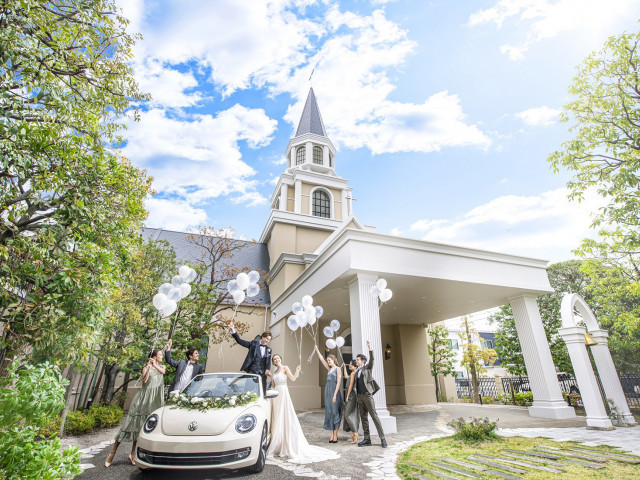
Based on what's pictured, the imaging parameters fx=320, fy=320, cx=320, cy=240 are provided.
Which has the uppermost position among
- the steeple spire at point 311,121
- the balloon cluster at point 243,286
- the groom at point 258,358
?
the steeple spire at point 311,121

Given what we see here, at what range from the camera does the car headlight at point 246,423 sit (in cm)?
490

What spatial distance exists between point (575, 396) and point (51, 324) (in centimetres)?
2111

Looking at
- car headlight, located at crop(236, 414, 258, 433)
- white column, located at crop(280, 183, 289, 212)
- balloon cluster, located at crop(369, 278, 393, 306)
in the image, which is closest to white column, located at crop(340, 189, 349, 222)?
white column, located at crop(280, 183, 289, 212)

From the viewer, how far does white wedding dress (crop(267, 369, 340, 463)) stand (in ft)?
20.2

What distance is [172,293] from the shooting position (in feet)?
22.3

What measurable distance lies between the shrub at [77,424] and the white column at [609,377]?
51.0ft

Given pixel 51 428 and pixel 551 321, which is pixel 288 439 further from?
pixel 551 321

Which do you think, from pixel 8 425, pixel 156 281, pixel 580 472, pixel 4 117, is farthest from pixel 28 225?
pixel 580 472

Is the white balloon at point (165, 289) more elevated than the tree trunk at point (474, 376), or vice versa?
the white balloon at point (165, 289)

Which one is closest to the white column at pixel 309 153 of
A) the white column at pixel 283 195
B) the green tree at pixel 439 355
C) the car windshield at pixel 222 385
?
the white column at pixel 283 195

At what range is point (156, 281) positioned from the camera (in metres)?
13.0

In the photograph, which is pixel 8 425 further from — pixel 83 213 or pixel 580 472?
pixel 580 472

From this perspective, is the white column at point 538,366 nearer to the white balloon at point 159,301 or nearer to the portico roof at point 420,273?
the portico roof at point 420,273

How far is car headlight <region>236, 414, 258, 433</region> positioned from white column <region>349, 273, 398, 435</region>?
4.42 meters
